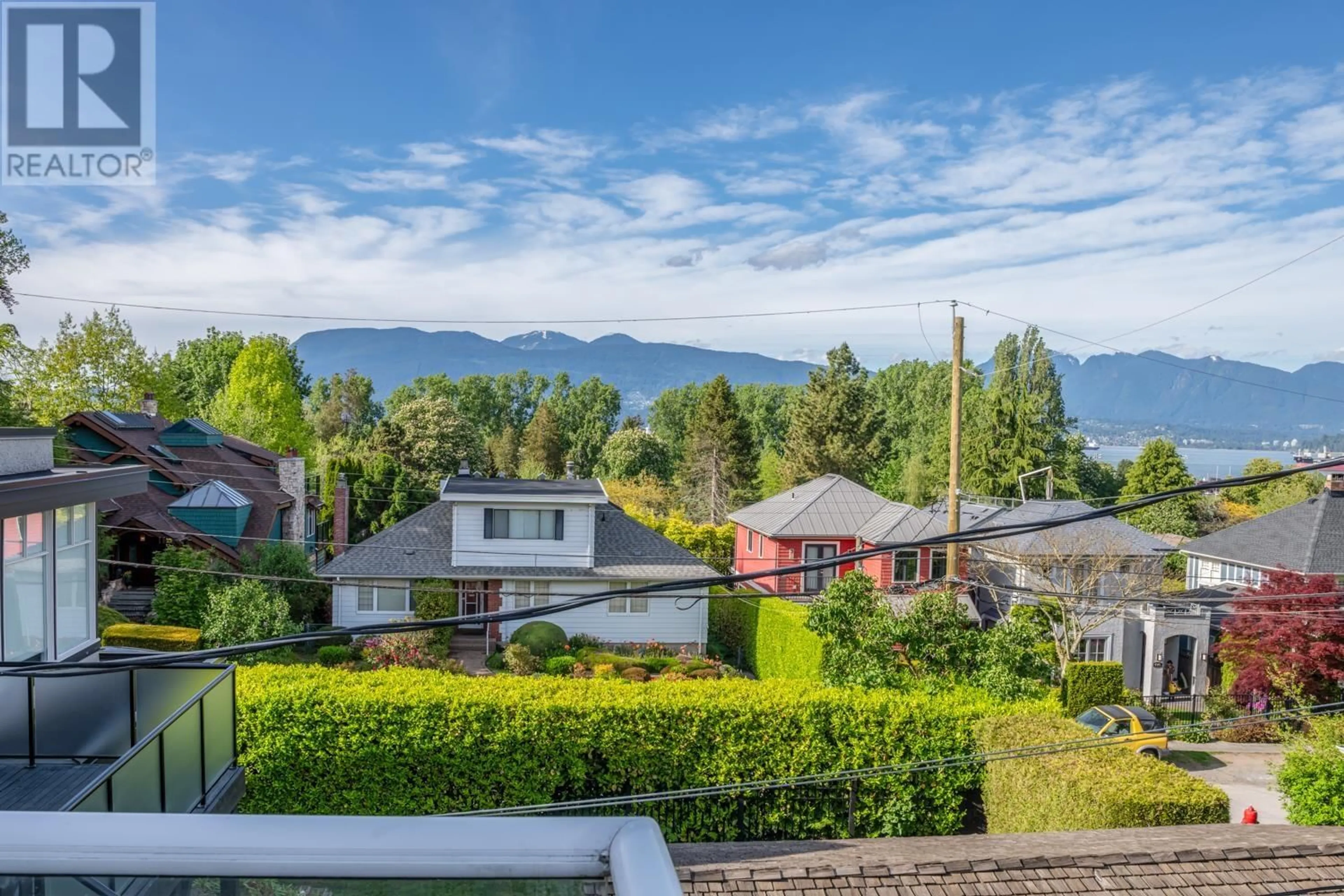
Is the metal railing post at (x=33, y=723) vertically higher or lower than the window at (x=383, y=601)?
higher

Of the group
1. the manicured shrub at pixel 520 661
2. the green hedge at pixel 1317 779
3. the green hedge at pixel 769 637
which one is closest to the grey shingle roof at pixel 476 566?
the green hedge at pixel 769 637

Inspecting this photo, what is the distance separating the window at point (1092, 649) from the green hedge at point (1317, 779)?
35.2 ft

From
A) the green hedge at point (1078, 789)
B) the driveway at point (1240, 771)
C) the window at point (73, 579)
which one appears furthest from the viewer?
the driveway at point (1240, 771)

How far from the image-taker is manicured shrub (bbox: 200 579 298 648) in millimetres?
20484

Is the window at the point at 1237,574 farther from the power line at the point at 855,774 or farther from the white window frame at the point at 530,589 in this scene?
the white window frame at the point at 530,589

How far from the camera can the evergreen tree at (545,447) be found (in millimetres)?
65188

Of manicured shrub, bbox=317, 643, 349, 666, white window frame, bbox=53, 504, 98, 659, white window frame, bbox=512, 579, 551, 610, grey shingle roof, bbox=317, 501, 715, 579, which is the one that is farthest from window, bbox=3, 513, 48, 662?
white window frame, bbox=512, 579, 551, 610

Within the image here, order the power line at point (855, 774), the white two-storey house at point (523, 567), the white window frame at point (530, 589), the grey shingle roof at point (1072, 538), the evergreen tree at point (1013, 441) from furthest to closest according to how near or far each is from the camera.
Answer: the evergreen tree at point (1013, 441) → the white window frame at point (530, 589) → the white two-storey house at point (523, 567) → the grey shingle roof at point (1072, 538) → the power line at point (855, 774)

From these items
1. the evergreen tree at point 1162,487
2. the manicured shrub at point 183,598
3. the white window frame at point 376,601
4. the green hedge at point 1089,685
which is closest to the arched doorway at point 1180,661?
the green hedge at point 1089,685

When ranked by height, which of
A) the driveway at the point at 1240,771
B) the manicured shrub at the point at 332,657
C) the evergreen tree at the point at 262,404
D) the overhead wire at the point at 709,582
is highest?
the evergreen tree at the point at 262,404

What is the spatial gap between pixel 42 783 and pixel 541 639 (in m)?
15.8

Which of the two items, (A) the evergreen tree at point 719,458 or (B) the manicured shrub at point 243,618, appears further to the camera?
(A) the evergreen tree at point 719,458

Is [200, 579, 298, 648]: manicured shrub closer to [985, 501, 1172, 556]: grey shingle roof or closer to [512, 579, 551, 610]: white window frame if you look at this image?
[512, 579, 551, 610]: white window frame

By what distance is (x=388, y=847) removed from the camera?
129cm
